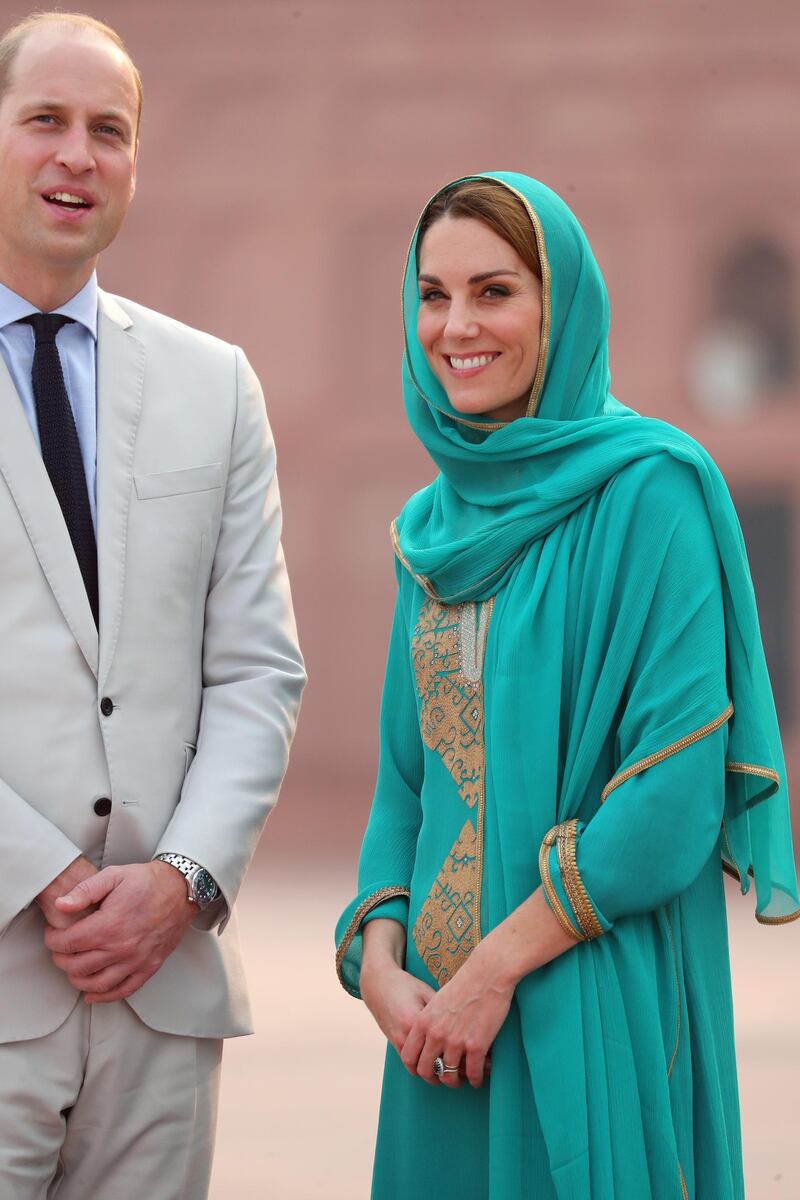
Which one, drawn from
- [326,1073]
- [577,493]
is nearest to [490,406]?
[577,493]

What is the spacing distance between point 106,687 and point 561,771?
521 mm

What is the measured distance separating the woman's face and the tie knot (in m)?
0.45

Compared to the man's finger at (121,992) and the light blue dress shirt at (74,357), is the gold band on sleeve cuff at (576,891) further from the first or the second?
Answer: the light blue dress shirt at (74,357)

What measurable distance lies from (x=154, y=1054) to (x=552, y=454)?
815 millimetres

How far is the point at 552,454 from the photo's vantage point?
1.62m

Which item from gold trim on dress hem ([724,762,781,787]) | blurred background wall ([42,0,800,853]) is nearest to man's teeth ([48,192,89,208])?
gold trim on dress hem ([724,762,781,787])

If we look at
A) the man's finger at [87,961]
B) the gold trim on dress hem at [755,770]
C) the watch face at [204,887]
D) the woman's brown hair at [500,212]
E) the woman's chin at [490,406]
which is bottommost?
the man's finger at [87,961]

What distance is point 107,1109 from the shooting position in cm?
174

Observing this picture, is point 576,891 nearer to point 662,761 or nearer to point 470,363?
point 662,761

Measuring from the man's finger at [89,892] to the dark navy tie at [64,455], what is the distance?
0.95ft

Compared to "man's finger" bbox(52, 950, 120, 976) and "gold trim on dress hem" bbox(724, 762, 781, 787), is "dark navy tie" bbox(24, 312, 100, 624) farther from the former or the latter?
"gold trim on dress hem" bbox(724, 762, 781, 787)

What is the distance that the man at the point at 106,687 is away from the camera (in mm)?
1696

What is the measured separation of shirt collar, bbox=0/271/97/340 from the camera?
1.81 metres

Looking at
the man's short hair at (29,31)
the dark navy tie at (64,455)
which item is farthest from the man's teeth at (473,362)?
the man's short hair at (29,31)
